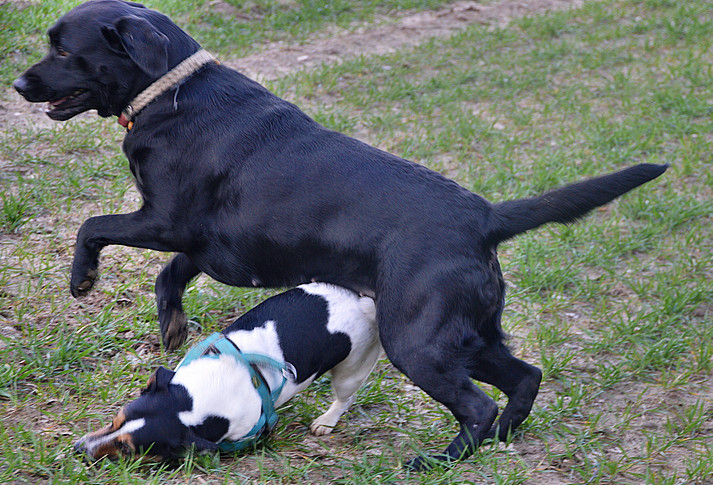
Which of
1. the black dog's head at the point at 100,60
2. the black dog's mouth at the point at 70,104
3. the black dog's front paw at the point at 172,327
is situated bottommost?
the black dog's front paw at the point at 172,327

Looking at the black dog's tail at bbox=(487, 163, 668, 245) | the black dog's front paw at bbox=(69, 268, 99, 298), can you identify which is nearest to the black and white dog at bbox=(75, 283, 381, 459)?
the black dog's tail at bbox=(487, 163, 668, 245)

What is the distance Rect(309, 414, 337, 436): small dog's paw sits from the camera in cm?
297

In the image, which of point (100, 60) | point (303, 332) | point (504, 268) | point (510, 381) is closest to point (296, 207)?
point (303, 332)

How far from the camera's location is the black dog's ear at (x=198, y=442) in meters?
2.52

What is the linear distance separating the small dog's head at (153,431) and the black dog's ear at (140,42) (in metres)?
1.20

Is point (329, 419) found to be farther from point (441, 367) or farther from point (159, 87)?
point (159, 87)

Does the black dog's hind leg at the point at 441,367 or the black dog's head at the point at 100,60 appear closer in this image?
the black dog's hind leg at the point at 441,367

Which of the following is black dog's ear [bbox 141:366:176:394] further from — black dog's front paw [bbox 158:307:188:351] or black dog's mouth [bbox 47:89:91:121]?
black dog's mouth [bbox 47:89:91:121]

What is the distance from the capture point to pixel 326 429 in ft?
9.75

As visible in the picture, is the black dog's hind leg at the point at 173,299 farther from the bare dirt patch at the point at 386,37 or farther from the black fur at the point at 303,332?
the bare dirt patch at the point at 386,37

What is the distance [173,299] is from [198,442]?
96cm

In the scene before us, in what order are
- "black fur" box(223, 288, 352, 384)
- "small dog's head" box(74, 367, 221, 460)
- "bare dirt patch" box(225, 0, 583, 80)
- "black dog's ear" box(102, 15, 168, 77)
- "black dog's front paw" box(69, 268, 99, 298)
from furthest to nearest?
"bare dirt patch" box(225, 0, 583, 80) < "black dog's front paw" box(69, 268, 99, 298) < "black dog's ear" box(102, 15, 168, 77) < "black fur" box(223, 288, 352, 384) < "small dog's head" box(74, 367, 221, 460)

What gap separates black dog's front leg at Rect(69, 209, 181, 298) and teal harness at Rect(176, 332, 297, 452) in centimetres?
50

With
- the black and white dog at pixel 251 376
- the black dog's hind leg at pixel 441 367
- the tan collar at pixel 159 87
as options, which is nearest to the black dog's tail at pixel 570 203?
the black dog's hind leg at pixel 441 367
